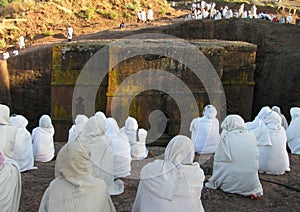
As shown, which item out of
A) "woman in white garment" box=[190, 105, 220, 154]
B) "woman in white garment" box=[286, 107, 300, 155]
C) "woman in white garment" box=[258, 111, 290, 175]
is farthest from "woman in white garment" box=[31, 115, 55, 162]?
"woman in white garment" box=[286, 107, 300, 155]

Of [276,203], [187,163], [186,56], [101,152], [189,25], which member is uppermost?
[189,25]

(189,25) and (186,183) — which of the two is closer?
(186,183)

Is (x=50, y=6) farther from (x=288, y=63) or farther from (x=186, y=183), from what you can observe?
(x=186, y=183)

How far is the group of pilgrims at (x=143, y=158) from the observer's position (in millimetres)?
3025

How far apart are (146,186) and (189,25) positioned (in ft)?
45.4

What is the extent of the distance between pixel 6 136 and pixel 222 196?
329 centimetres

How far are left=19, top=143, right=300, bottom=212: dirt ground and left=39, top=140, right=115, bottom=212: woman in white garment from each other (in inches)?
79.8

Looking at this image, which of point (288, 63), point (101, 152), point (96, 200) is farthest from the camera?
point (288, 63)

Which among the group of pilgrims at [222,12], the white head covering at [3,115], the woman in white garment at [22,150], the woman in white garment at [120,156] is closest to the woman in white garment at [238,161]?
the woman in white garment at [120,156]

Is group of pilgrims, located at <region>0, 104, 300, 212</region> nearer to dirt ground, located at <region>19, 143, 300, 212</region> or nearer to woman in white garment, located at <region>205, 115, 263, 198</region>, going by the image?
woman in white garment, located at <region>205, 115, 263, 198</region>

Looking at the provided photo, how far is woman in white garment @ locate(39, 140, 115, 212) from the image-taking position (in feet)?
9.51

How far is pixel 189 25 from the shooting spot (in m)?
16.5

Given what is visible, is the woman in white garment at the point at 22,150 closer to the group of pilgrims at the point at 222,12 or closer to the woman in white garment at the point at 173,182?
the woman in white garment at the point at 173,182

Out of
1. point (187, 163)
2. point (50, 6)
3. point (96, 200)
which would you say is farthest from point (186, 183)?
point (50, 6)
